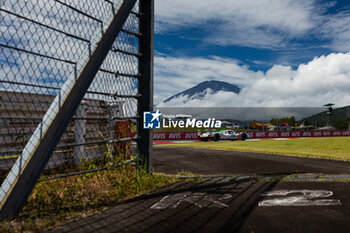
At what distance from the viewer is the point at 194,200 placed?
3611mm

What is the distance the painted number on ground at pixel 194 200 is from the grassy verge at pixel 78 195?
58cm

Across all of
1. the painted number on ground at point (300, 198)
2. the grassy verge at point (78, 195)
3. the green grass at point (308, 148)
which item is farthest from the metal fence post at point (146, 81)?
the green grass at point (308, 148)

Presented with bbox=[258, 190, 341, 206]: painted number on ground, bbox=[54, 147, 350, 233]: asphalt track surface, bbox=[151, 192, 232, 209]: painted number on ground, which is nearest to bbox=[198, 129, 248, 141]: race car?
bbox=[54, 147, 350, 233]: asphalt track surface

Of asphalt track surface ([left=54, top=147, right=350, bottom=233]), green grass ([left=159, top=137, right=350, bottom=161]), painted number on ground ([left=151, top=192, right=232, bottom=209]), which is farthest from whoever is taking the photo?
green grass ([left=159, top=137, right=350, bottom=161])

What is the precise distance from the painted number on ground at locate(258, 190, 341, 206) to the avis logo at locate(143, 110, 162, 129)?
2308mm

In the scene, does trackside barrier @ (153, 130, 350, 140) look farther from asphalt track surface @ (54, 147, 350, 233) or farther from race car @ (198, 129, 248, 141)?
asphalt track surface @ (54, 147, 350, 233)

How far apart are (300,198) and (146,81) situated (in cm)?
326

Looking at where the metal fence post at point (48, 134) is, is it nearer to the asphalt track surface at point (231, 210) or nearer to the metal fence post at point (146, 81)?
the asphalt track surface at point (231, 210)

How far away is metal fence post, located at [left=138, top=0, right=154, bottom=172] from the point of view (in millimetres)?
5152

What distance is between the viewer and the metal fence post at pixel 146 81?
5152 mm

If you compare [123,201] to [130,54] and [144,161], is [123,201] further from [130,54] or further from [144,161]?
[130,54]

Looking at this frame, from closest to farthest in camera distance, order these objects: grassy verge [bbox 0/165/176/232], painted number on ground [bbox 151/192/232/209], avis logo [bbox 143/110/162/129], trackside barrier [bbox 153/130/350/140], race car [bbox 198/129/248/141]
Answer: grassy verge [bbox 0/165/176/232]
painted number on ground [bbox 151/192/232/209]
avis logo [bbox 143/110/162/129]
race car [bbox 198/129/248/141]
trackside barrier [bbox 153/130/350/140]

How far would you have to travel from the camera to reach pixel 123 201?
11.8ft

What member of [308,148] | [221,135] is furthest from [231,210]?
[221,135]
